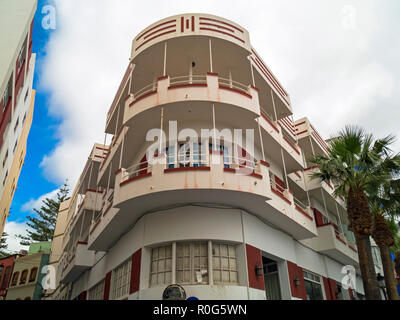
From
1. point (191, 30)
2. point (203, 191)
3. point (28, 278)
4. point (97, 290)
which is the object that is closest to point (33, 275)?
point (28, 278)

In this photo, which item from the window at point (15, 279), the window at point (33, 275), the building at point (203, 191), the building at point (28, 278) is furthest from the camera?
the window at point (15, 279)

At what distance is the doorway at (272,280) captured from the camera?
13891 millimetres

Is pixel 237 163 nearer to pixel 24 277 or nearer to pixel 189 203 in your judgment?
pixel 189 203

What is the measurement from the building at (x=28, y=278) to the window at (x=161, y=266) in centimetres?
3050

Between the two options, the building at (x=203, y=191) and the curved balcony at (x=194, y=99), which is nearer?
the building at (x=203, y=191)

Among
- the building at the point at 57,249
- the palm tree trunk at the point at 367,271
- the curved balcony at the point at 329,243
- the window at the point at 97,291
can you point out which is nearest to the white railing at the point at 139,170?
the window at the point at 97,291

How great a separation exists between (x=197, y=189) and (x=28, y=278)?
3528 centimetres

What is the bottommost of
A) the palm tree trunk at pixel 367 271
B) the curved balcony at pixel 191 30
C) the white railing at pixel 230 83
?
the palm tree trunk at pixel 367 271

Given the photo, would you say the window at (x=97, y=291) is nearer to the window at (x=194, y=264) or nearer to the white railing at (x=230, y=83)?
the window at (x=194, y=264)

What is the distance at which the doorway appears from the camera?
13.9 metres

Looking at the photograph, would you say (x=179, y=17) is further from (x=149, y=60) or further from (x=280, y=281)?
(x=280, y=281)

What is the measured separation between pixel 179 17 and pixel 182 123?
5331 millimetres

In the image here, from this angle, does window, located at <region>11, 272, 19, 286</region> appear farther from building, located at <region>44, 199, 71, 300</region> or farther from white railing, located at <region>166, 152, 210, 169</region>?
white railing, located at <region>166, 152, 210, 169</region>
